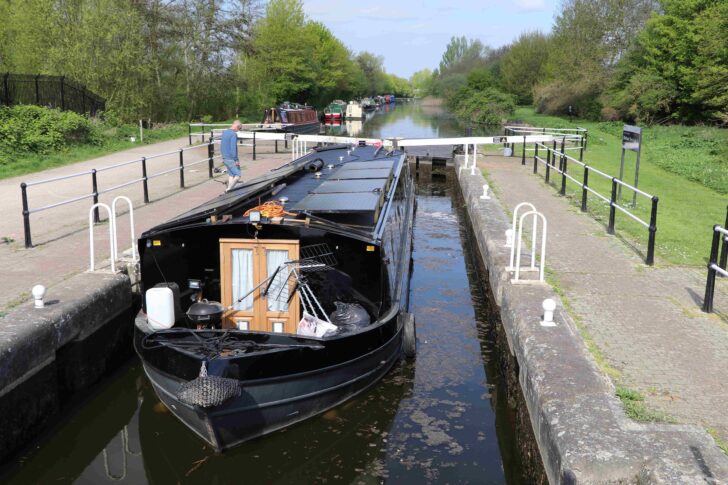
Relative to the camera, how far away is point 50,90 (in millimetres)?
26016

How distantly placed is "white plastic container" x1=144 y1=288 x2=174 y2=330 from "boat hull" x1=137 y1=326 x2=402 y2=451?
1.61ft

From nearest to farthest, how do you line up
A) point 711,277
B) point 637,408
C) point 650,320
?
point 637,408
point 650,320
point 711,277

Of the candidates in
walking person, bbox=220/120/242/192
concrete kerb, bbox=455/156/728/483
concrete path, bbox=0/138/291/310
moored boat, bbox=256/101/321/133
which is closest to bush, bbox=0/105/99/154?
concrete path, bbox=0/138/291/310

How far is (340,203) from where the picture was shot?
8.16m

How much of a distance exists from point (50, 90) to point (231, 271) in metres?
22.3

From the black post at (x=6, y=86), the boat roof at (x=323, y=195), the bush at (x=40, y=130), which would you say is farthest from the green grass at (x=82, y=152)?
the boat roof at (x=323, y=195)

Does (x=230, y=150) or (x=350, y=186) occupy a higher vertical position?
(x=230, y=150)

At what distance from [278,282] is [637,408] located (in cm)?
365

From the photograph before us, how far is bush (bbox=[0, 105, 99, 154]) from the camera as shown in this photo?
2000cm

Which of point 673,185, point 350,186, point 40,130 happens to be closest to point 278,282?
point 350,186

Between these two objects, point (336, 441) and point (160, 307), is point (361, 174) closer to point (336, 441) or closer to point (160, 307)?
point (160, 307)

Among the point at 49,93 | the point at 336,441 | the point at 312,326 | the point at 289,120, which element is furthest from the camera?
the point at 289,120

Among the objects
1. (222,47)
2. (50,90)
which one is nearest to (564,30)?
(222,47)

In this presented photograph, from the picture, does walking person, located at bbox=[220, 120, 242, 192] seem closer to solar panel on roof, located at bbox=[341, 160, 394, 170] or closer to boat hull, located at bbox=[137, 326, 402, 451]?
solar panel on roof, located at bbox=[341, 160, 394, 170]
